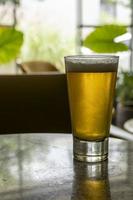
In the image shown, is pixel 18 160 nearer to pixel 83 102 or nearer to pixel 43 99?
pixel 83 102

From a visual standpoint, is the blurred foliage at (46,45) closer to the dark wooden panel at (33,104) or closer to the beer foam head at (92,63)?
the dark wooden panel at (33,104)

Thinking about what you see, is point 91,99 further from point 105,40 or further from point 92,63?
point 105,40

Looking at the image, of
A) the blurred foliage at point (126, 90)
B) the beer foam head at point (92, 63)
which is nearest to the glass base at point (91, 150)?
the beer foam head at point (92, 63)

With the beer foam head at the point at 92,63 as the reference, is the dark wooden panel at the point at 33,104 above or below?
below

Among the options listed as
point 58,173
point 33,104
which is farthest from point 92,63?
point 33,104

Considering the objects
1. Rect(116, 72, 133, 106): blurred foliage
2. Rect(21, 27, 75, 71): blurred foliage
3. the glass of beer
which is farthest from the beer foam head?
Rect(21, 27, 75, 71): blurred foliage

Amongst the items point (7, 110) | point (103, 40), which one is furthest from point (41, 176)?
point (7, 110)
